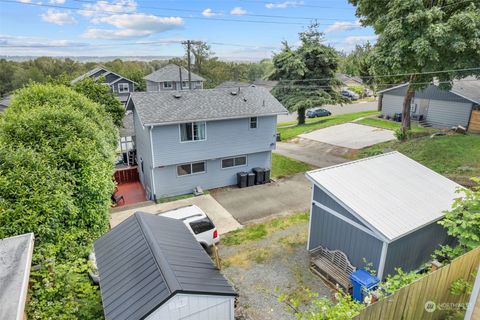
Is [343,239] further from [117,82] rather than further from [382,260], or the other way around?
[117,82]

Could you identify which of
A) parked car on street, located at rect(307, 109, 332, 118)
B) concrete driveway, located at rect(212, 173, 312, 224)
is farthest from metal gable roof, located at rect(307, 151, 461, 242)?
parked car on street, located at rect(307, 109, 332, 118)

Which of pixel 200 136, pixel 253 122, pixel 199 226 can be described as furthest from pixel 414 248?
pixel 200 136

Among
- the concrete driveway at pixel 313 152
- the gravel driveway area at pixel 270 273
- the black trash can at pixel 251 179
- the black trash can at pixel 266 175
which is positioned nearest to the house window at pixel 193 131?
the black trash can at pixel 251 179

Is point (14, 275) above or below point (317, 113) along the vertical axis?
above

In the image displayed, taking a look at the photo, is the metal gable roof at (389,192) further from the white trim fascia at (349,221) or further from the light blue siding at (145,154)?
the light blue siding at (145,154)

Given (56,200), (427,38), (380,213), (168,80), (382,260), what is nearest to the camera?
(56,200)

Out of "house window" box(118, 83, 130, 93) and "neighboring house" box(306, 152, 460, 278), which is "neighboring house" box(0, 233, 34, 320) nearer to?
"neighboring house" box(306, 152, 460, 278)
